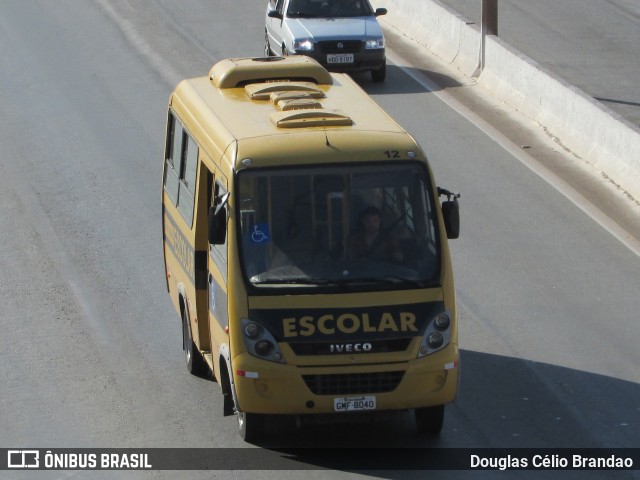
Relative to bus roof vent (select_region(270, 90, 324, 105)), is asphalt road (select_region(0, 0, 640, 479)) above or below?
below

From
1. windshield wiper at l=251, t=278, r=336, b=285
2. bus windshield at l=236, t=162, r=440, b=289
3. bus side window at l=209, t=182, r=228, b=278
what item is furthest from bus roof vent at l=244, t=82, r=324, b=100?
windshield wiper at l=251, t=278, r=336, b=285

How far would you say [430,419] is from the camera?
448 inches

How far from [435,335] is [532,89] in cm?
1194

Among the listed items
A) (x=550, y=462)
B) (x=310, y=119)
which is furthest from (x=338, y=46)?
(x=550, y=462)

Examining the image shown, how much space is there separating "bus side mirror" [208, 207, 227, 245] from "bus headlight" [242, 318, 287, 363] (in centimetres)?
69

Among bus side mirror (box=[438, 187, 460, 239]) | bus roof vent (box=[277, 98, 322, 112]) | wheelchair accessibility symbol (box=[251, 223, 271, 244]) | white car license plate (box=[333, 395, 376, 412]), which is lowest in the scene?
white car license plate (box=[333, 395, 376, 412])

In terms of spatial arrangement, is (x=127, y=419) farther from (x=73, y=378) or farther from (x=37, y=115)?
(x=37, y=115)

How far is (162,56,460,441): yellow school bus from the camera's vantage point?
10.7 meters

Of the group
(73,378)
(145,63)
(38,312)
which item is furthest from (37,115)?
(73,378)

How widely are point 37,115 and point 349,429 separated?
1269 cm

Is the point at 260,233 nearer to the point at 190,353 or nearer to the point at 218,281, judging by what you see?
the point at 218,281

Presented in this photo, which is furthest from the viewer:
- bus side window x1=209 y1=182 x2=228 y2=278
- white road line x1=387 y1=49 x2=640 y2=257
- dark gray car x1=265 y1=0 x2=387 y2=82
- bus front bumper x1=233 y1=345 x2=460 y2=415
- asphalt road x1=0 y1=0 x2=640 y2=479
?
dark gray car x1=265 y1=0 x2=387 y2=82

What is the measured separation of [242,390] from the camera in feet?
35.3

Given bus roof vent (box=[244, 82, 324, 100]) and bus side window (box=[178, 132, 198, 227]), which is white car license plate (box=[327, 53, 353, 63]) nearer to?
bus side window (box=[178, 132, 198, 227])
